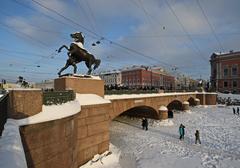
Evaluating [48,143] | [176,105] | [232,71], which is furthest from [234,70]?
[48,143]

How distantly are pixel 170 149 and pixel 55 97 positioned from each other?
982 centimetres

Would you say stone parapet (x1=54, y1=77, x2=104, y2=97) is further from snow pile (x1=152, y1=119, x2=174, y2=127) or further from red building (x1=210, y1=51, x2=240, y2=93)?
red building (x1=210, y1=51, x2=240, y2=93)

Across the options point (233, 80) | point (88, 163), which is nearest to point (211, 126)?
point (88, 163)

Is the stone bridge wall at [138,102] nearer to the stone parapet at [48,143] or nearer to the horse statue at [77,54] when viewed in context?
the horse statue at [77,54]

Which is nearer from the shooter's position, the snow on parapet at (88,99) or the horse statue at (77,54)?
the snow on parapet at (88,99)

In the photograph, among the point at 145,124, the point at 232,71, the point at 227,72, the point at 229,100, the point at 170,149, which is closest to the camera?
the point at 170,149

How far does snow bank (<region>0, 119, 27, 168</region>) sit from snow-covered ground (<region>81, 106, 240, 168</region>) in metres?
7.53

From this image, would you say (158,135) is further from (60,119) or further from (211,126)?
(60,119)

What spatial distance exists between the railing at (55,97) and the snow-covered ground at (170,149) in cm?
384

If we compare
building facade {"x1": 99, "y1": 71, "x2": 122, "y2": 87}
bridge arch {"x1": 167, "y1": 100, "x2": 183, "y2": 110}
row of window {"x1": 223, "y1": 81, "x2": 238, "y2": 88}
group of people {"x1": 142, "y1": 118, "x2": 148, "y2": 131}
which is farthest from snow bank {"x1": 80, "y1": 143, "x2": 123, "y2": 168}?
building facade {"x1": 99, "y1": 71, "x2": 122, "y2": 87}

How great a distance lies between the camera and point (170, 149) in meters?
16.0

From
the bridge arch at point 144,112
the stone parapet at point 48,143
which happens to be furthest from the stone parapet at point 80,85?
the bridge arch at point 144,112

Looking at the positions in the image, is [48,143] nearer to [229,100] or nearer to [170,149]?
[170,149]

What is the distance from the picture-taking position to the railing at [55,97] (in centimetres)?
869
